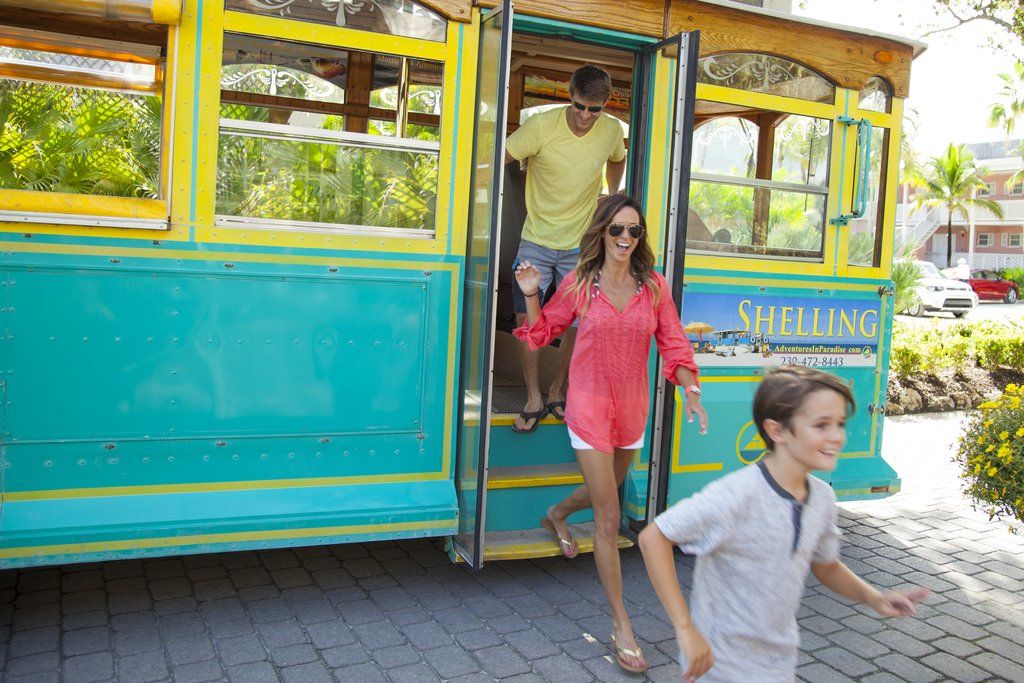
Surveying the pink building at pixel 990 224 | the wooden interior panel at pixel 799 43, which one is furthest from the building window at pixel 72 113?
the pink building at pixel 990 224

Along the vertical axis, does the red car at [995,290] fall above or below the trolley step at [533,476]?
above

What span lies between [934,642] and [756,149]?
2.61 meters

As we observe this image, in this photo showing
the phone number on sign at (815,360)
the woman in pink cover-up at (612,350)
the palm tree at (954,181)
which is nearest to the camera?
the woman in pink cover-up at (612,350)

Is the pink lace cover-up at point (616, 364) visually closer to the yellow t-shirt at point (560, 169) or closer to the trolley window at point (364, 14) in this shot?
the yellow t-shirt at point (560, 169)

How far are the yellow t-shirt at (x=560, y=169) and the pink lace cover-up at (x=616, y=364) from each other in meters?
1.17

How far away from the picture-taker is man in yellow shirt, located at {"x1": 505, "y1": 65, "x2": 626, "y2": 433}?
15.8 ft

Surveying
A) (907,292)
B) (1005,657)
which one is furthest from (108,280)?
(907,292)

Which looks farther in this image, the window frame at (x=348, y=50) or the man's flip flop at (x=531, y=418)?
the man's flip flop at (x=531, y=418)

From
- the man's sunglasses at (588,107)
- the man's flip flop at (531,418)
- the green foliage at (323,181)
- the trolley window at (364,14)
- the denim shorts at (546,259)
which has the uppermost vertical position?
the trolley window at (364,14)

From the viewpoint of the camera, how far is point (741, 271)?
16.3ft

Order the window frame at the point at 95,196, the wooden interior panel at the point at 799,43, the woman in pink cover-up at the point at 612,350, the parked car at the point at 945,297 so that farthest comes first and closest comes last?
the parked car at the point at 945,297
the wooden interior panel at the point at 799,43
the woman in pink cover-up at the point at 612,350
the window frame at the point at 95,196

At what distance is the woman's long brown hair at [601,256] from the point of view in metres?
3.79

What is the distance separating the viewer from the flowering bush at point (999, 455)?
3898 mm

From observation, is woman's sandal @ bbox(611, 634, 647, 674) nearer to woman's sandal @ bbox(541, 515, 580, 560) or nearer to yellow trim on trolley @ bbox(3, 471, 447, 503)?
woman's sandal @ bbox(541, 515, 580, 560)
